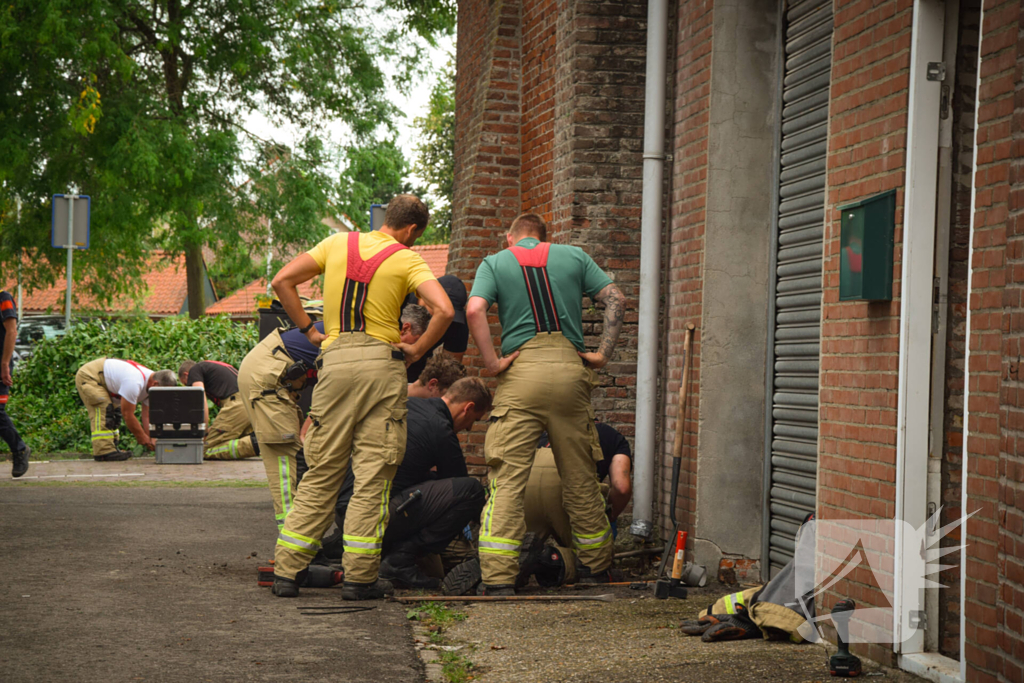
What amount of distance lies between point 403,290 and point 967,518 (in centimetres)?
323

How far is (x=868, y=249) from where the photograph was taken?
170 inches

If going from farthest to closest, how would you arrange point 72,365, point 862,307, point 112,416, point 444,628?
point 72,365, point 112,416, point 444,628, point 862,307

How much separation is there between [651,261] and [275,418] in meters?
2.56

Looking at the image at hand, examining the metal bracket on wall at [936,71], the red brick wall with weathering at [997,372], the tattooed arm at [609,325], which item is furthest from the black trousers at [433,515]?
the metal bracket on wall at [936,71]

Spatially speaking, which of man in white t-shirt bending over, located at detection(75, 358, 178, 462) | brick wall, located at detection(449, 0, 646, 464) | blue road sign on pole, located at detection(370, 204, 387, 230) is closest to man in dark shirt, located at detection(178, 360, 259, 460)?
man in white t-shirt bending over, located at detection(75, 358, 178, 462)

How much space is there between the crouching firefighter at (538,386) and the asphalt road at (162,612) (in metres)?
0.80

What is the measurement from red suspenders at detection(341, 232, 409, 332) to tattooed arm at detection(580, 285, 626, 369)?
1297 mm

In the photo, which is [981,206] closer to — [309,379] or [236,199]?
[309,379]

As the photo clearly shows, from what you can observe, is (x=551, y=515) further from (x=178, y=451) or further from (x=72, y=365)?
(x=72, y=365)

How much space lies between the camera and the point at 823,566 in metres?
4.64

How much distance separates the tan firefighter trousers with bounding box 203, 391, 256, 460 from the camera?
13.3m

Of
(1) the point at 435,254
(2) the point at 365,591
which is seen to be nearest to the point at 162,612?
(2) the point at 365,591

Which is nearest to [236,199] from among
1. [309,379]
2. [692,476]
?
[309,379]

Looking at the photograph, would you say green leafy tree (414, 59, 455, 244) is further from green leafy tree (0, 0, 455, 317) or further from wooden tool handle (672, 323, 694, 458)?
wooden tool handle (672, 323, 694, 458)
